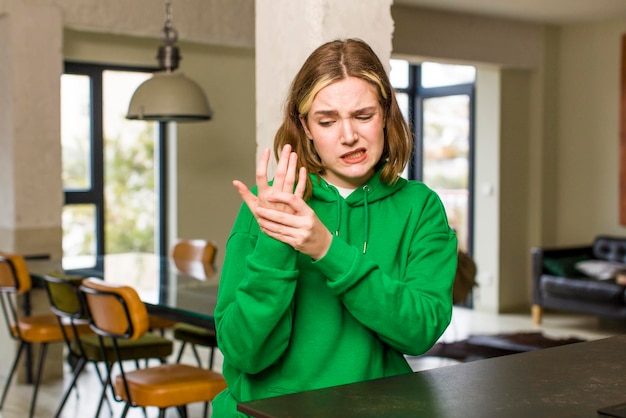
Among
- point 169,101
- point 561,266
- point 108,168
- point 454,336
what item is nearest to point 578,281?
point 561,266

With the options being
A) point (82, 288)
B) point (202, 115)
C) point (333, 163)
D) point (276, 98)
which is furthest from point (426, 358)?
point (333, 163)

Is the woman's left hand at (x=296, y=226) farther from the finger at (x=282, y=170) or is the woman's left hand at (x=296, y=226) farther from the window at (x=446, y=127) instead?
the window at (x=446, y=127)

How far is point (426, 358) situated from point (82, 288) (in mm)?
3321

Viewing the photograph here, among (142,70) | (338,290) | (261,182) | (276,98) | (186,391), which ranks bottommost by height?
(186,391)

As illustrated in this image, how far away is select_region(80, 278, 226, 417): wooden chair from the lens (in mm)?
3324

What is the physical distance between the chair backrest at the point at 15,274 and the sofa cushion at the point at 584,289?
4563mm

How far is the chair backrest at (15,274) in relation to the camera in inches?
186

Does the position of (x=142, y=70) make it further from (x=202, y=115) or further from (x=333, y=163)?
(x=333, y=163)

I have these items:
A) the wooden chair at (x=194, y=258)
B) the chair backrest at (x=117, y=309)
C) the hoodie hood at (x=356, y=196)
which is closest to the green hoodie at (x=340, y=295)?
the hoodie hood at (x=356, y=196)

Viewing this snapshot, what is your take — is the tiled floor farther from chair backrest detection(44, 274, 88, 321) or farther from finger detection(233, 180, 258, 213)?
finger detection(233, 180, 258, 213)

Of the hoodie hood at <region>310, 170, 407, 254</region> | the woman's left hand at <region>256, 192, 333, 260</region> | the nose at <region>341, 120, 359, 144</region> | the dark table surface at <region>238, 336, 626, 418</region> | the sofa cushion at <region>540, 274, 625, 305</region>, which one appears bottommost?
the sofa cushion at <region>540, 274, 625, 305</region>

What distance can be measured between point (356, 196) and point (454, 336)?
5.85 meters

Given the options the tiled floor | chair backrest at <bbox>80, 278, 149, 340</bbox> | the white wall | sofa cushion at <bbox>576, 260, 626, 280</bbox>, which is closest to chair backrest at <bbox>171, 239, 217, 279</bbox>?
the tiled floor

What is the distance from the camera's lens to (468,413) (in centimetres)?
136
